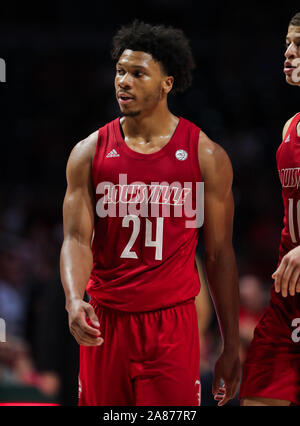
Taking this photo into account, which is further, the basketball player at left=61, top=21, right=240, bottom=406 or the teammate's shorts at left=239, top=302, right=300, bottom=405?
the teammate's shorts at left=239, top=302, right=300, bottom=405

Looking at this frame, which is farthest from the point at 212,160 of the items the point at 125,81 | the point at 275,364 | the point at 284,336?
the point at 275,364

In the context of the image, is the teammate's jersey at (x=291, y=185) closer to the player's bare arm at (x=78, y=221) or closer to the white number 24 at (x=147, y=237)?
the white number 24 at (x=147, y=237)

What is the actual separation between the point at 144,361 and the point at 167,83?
1415 mm

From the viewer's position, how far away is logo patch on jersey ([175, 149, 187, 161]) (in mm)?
3725

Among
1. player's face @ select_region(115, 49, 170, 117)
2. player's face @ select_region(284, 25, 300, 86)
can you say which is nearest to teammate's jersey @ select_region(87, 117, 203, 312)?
player's face @ select_region(115, 49, 170, 117)

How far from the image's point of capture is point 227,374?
12.7ft

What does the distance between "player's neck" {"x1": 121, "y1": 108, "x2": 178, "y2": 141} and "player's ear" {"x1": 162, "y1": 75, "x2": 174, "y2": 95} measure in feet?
0.34

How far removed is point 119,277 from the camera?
3.70 metres

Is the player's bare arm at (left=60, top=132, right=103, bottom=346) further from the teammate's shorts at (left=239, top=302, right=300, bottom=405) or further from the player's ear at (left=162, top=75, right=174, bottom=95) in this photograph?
the teammate's shorts at (left=239, top=302, right=300, bottom=405)

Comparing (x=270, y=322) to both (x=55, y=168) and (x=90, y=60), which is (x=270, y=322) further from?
(x=90, y=60)

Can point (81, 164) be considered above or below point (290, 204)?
above

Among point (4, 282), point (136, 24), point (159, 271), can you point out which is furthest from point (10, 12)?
point (159, 271)

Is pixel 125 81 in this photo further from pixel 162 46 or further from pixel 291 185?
pixel 291 185

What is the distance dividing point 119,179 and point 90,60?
290 inches
